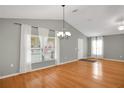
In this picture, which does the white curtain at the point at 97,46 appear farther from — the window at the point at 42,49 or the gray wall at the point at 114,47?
the window at the point at 42,49

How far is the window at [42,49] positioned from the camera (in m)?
4.34

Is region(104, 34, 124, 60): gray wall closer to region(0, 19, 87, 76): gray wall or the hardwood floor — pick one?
the hardwood floor

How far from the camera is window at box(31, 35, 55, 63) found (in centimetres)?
434

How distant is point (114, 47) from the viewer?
6711 millimetres

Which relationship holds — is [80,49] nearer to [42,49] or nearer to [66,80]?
[42,49]

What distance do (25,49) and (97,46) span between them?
6.42 metres

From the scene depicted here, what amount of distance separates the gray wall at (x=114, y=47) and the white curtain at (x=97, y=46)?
1.22ft

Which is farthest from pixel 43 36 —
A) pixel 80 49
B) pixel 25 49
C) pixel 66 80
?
pixel 80 49

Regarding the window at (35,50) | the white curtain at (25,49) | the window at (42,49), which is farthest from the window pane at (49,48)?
the white curtain at (25,49)

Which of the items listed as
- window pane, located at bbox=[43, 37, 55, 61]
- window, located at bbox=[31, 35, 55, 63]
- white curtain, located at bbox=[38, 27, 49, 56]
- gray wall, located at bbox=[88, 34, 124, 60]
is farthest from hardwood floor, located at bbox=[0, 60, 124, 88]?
gray wall, located at bbox=[88, 34, 124, 60]

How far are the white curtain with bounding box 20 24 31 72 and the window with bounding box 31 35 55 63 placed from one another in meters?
0.24

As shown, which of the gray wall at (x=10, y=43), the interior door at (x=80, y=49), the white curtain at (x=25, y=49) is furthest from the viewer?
the interior door at (x=80, y=49)
